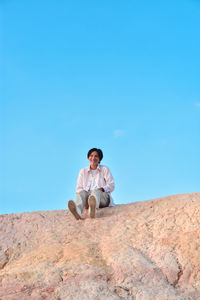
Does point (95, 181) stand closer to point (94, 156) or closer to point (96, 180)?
point (96, 180)

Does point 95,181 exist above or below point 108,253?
above

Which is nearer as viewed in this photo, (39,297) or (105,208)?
(39,297)

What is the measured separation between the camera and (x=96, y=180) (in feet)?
24.0

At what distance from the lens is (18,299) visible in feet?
14.8

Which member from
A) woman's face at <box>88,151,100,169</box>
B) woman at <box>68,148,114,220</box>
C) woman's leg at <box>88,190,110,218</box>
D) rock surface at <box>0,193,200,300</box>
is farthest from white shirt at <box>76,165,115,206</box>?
rock surface at <box>0,193,200,300</box>

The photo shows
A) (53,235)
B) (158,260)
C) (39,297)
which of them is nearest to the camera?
(39,297)

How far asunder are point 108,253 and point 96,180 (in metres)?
2.14

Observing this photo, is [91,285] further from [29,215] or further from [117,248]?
[29,215]

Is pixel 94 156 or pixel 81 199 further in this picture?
pixel 94 156

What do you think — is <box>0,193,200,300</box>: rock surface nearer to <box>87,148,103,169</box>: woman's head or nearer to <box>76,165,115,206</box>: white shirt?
<box>76,165,115,206</box>: white shirt

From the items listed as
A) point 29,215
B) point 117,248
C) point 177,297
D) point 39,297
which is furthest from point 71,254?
point 29,215

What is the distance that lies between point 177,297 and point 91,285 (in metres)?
→ 1.01

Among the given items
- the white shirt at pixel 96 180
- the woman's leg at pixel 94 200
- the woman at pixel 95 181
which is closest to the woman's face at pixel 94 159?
the woman at pixel 95 181

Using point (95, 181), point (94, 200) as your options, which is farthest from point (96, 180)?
point (94, 200)
